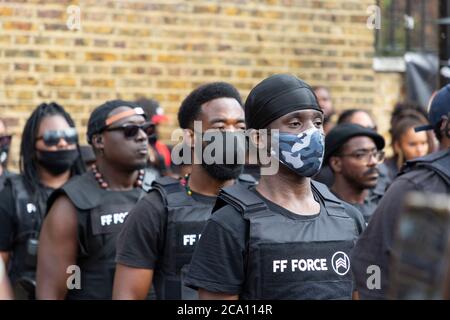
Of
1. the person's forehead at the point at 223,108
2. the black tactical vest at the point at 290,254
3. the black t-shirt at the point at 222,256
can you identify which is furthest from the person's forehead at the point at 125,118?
the black t-shirt at the point at 222,256

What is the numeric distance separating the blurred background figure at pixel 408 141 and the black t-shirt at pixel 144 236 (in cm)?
358

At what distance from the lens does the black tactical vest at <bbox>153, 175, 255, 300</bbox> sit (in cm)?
460

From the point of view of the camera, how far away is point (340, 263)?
366cm

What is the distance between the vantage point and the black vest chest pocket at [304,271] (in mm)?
3502

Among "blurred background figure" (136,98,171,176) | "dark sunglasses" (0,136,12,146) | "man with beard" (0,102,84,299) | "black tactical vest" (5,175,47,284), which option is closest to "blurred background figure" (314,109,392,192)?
"blurred background figure" (136,98,171,176)

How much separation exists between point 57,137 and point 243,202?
3.70 meters

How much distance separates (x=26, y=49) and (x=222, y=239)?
17.6ft

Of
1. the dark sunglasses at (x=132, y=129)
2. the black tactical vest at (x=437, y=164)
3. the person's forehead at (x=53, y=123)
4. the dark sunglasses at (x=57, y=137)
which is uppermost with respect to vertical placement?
the black tactical vest at (x=437, y=164)

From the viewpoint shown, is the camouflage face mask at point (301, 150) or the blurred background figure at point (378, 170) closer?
the camouflage face mask at point (301, 150)

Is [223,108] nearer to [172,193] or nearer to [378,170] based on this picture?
[172,193]

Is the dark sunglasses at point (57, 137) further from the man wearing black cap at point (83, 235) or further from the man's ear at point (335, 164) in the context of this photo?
the man's ear at point (335, 164)

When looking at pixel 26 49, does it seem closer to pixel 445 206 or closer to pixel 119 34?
pixel 119 34

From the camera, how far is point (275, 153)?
3.71 meters

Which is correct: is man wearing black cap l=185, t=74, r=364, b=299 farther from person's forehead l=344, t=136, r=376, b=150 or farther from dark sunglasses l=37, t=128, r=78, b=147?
dark sunglasses l=37, t=128, r=78, b=147
